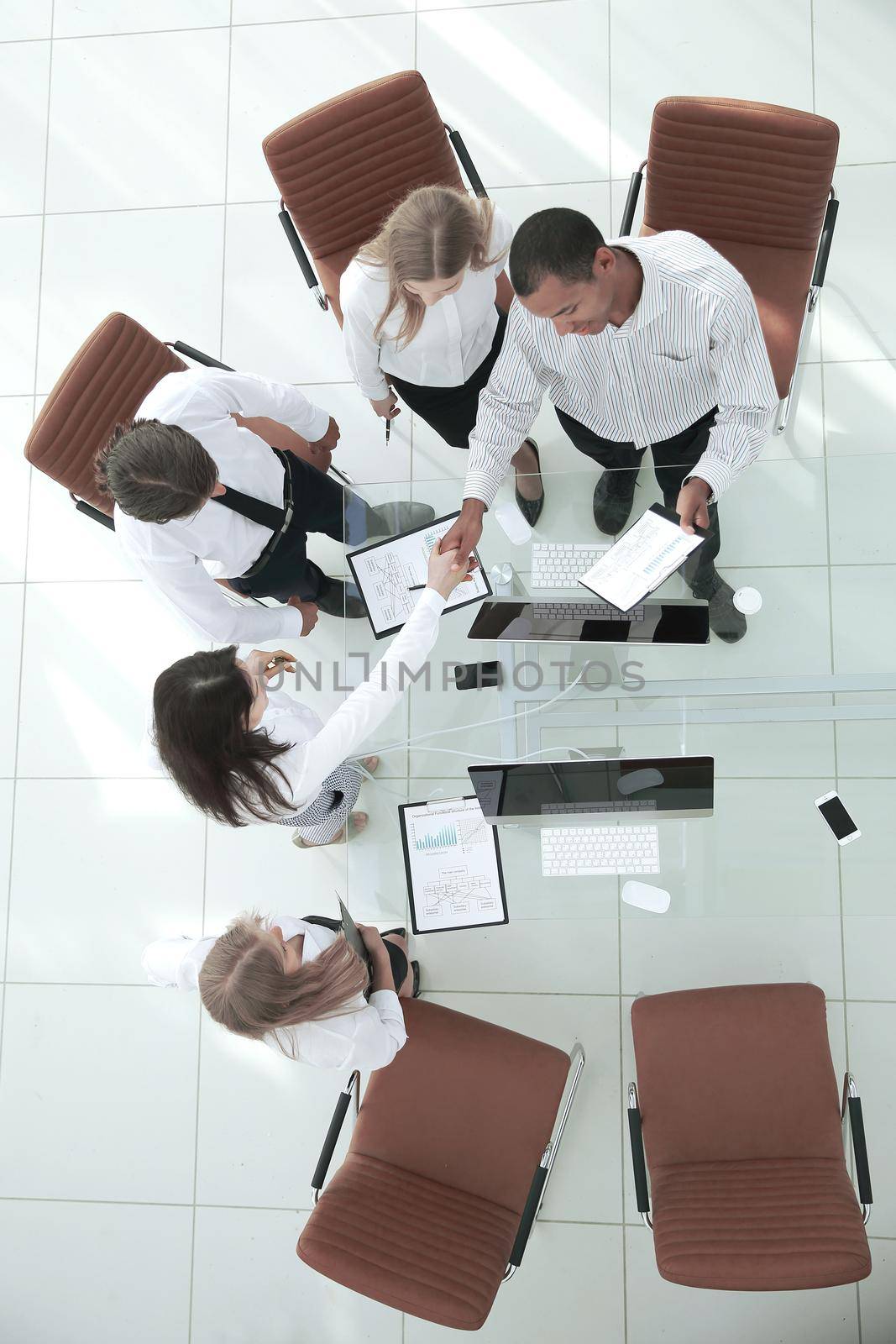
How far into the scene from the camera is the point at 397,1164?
2.31m

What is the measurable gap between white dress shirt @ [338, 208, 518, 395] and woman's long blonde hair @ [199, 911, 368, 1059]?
151cm

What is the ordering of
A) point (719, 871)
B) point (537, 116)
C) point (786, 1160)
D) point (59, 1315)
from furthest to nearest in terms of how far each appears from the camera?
point (537, 116) → point (59, 1315) → point (786, 1160) → point (719, 871)

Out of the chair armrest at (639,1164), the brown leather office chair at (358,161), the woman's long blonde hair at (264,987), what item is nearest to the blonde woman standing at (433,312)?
the brown leather office chair at (358,161)

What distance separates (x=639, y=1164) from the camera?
2137mm

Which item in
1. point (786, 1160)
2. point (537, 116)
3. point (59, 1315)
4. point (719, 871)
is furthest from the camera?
point (537, 116)

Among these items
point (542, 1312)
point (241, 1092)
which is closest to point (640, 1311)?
point (542, 1312)

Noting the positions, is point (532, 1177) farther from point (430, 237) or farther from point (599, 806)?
point (430, 237)

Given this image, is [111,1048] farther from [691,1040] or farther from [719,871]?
[719,871]

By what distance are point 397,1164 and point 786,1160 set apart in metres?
1.02

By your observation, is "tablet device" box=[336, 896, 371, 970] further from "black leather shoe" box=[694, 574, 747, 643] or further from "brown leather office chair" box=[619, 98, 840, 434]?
"brown leather office chair" box=[619, 98, 840, 434]

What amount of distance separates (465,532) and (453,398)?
604 millimetres

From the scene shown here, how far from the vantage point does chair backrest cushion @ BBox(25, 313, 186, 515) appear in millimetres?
2295

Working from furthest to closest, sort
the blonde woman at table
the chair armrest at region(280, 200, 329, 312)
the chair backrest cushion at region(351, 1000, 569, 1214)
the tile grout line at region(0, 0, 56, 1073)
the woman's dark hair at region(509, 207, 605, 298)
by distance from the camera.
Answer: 1. the tile grout line at region(0, 0, 56, 1073)
2. the chair armrest at region(280, 200, 329, 312)
3. the chair backrest cushion at region(351, 1000, 569, 1214)
4. the blonde woman at table
5. the woman's dark hair at region(509, 207, 605, 298)

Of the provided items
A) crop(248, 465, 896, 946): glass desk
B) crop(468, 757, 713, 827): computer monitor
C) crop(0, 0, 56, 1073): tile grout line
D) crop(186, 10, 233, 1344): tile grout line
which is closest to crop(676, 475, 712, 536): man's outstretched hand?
crop(248, 465, 896, 946): glass desk
